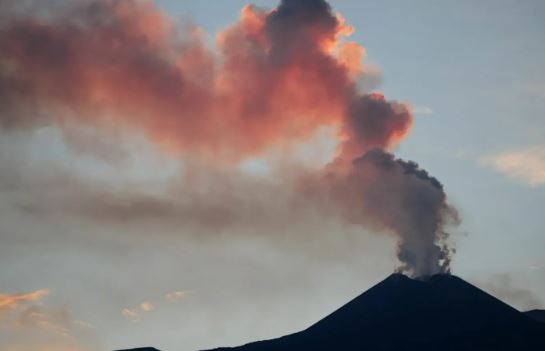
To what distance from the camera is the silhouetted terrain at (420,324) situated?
14038 centimetres

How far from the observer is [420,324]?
14850cm

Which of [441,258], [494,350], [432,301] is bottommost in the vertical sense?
[494,350]

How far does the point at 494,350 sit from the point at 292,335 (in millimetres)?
40580

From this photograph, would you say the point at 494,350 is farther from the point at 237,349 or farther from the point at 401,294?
the point at 237,349

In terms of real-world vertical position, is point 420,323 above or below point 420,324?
above

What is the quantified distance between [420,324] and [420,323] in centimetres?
52

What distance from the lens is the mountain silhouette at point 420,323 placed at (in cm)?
14038

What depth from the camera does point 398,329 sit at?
148 metres

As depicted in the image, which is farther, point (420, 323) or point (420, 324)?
point (420, 323)

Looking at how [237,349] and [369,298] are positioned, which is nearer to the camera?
[237,349]

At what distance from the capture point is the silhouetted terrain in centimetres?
14038

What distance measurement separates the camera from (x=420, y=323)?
149 metres

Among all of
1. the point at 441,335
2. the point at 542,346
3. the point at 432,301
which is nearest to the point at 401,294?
the point at 432,301

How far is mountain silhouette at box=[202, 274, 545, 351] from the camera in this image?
461ft
